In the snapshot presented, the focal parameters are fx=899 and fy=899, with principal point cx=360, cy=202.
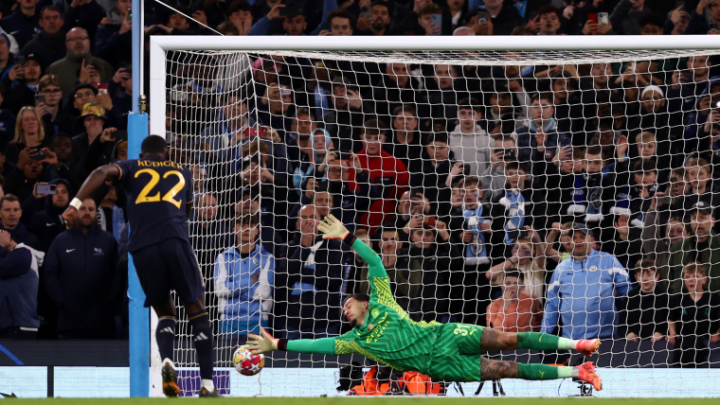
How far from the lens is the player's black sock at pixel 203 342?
554 cm

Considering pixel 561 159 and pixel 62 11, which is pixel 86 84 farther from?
pixel 561 159

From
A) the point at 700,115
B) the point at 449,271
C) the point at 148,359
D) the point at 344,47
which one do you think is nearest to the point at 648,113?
the point at 700,115

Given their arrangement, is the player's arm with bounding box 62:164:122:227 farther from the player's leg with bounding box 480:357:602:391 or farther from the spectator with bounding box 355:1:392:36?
the spectator with bounding box 355:1:392:36

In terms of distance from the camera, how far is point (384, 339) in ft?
22.7

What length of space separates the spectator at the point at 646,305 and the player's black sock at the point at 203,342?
397cm

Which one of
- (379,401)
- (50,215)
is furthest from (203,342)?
(50,215)

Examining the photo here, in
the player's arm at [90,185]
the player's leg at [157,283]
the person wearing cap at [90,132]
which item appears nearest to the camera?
the player's arm at [90,185]

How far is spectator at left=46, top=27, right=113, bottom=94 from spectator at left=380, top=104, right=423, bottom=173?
317cm

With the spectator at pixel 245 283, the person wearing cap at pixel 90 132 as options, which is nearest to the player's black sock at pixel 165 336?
the spectator at pixel 245 283

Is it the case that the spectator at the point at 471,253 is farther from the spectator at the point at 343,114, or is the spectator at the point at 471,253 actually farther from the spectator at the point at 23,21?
the spectator at the point at 23,21

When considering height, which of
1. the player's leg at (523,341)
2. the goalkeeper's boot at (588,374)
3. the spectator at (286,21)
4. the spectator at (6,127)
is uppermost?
the spectator at (286,21)

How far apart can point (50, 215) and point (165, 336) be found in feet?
12.2

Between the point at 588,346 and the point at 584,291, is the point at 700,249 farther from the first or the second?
the point at 588,346

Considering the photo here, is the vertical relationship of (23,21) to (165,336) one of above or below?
above
